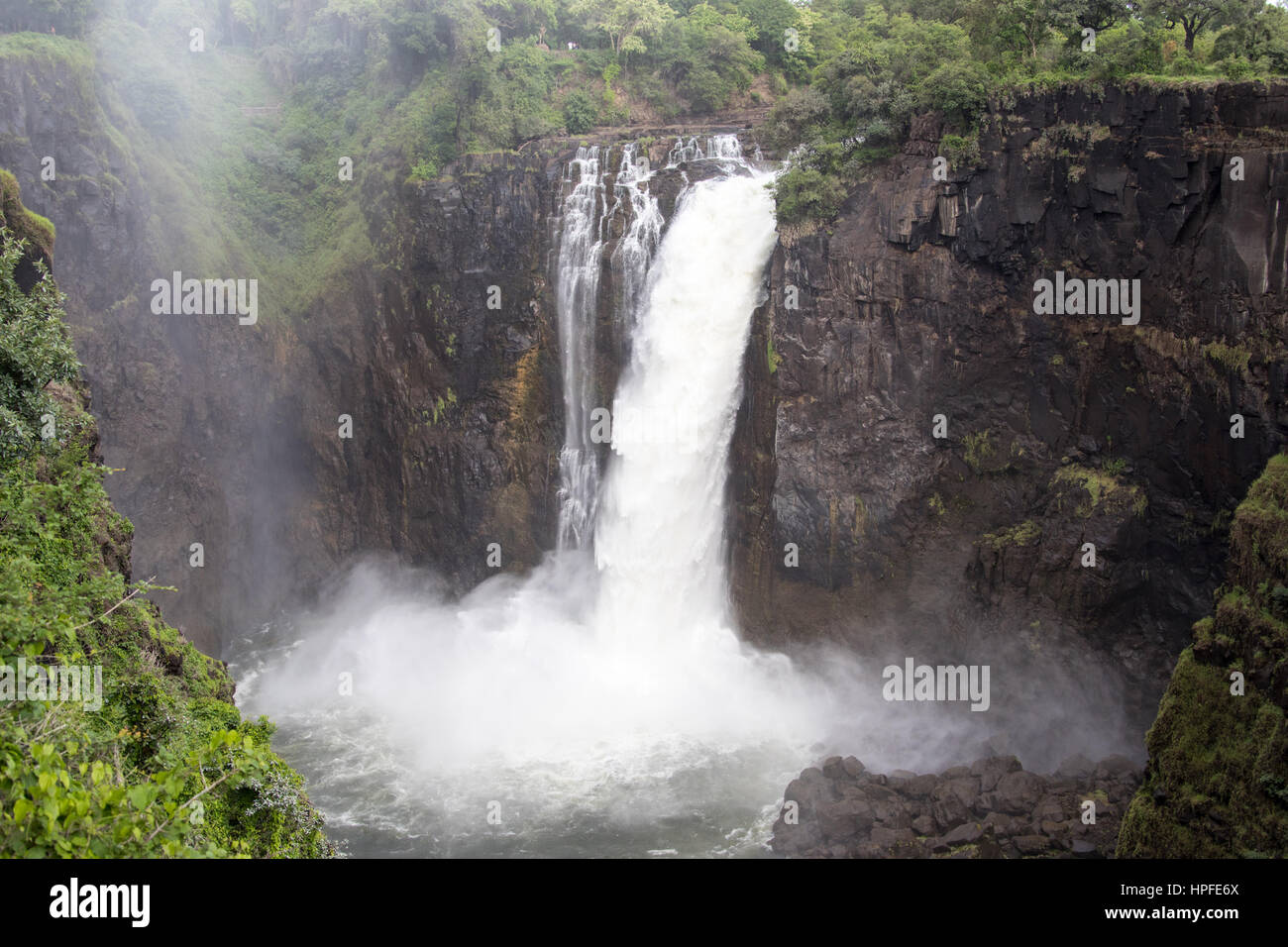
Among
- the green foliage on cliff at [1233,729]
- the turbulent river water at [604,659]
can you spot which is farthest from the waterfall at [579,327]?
the green foliage on cliff at [1233,729]

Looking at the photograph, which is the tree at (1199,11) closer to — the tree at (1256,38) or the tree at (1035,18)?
the tree at (1256,38)

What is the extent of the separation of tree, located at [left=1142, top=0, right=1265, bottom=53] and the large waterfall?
10.7 meters

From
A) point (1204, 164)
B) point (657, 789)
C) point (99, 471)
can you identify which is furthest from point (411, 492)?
point (1204, 164)

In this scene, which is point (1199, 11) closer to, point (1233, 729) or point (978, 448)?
point (978, 448)

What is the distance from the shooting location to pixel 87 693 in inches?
468

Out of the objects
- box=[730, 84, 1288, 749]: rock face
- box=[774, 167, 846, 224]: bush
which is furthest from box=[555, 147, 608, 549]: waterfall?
box=[774, 167, 846, 224]: bush

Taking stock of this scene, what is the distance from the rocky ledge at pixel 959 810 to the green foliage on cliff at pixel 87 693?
35.4ft

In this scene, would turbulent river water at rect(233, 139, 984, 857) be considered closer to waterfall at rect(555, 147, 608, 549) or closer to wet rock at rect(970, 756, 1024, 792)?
waterfall at rect(555, 147, 608, 549)

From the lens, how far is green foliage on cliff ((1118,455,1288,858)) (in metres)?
15.7

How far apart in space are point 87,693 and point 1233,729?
17.4 metres

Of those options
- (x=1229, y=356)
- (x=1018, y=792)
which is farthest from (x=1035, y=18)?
(x=1018, y=792)

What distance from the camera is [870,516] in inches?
1054

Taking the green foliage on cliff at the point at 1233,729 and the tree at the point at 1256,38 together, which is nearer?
the green foliage on cliff at the point at 1233,729

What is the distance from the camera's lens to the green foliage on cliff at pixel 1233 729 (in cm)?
1566
